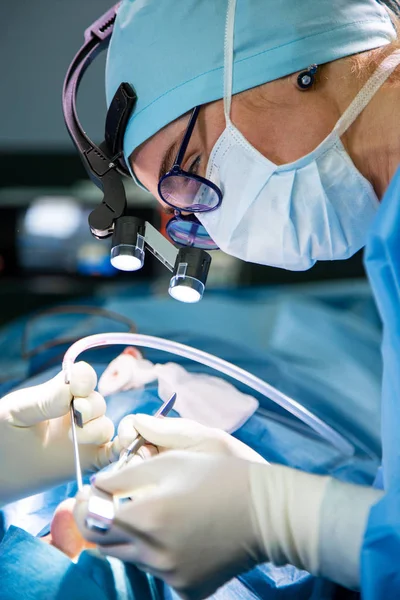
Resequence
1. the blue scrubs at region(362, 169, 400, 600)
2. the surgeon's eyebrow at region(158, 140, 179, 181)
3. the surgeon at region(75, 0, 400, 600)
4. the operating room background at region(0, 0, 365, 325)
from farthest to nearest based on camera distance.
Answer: the operating room background at region(0, 0, 365, 325) → the surgeon's eyebrow at region(158, 140, 179, 181) → the surgeon at region(75, 0, 400, 600) → the blue scrubs at region(362, 169, 400, 600)

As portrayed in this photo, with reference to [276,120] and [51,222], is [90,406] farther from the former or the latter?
[51,222]

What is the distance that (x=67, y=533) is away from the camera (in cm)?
119

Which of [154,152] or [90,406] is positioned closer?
[90,406]

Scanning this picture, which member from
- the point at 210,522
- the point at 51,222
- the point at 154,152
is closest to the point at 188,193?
the point at 154,152

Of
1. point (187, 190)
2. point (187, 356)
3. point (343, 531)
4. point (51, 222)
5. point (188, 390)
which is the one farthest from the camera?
point (51, 222)

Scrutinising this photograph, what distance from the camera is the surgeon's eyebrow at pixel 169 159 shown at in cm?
130

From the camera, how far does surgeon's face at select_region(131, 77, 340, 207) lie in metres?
1.21

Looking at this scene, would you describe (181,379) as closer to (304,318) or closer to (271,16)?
(271,16)

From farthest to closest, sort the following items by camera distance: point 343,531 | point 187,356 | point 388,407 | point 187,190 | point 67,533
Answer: point 187,356
point 187,190
point 67,533
point 388,407
point 343,531

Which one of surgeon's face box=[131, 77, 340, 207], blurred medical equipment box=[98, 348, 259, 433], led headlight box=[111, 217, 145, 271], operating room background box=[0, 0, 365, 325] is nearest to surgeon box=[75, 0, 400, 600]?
surgeon's face box=[131, 77, 340, 207]

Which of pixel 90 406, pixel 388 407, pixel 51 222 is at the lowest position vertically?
pixel 90 406

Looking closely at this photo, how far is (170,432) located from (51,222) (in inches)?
86.5

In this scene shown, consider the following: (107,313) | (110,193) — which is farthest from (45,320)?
(110,193)

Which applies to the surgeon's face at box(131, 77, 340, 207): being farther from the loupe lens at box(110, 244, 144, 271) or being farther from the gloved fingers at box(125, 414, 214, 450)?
the gloved fingers at box(125, 414, 214, 450)
